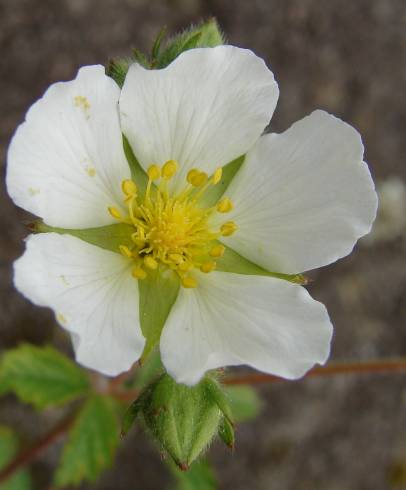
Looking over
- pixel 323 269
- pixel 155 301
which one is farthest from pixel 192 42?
pixel 323 269

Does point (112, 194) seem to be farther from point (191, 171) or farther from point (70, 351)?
point (70, 351)

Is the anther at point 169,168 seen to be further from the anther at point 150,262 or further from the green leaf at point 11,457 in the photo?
the green leaf at point 11,457

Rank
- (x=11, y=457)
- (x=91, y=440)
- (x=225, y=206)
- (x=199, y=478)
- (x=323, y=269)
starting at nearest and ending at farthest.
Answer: (x=225, y=206)
(x=91, y=440)
(x=199, y=478)
(x=11, y=457)
(x=323, y=269)

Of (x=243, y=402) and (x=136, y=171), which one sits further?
(x=243, y=402)

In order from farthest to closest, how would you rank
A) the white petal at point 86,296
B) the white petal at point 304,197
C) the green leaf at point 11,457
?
the green leaf at point 11,457 → the white petal at point 304,197 → the white petal at point 86,296

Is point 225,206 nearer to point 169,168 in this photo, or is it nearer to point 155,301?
point 169,168

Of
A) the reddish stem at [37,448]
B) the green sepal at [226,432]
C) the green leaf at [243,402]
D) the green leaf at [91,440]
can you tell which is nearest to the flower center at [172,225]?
the green sepal at [226,432]
